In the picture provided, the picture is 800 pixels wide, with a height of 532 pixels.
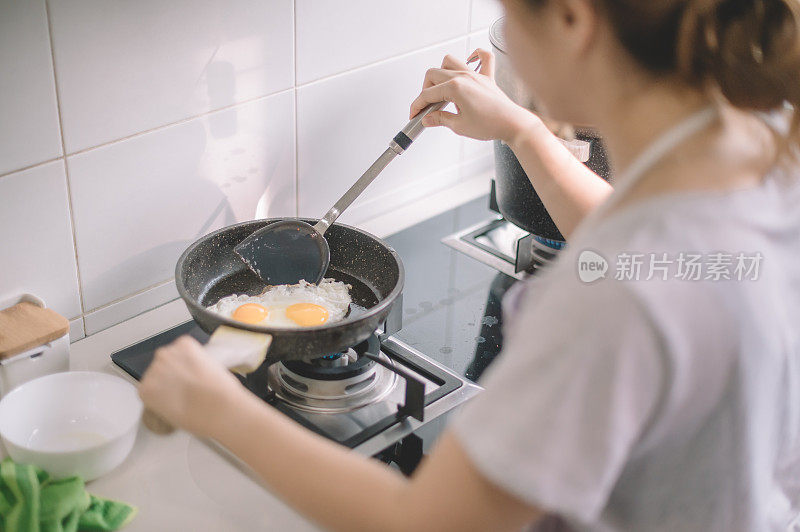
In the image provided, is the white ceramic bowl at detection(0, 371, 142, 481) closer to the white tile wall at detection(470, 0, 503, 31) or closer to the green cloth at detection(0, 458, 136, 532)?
the green cloth at detection(0, 458, 136, 532)

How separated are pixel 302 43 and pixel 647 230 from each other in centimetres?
86

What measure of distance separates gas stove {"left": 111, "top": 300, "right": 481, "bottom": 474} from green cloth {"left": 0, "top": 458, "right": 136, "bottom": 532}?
0.23 meters

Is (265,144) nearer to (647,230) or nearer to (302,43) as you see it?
(302,43)

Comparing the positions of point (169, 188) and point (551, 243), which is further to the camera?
point (551, 243)

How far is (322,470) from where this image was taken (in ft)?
2.20

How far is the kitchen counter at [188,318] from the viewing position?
93 cm

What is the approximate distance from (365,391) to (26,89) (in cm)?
56

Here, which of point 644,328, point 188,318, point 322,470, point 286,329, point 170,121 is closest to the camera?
point 644,328

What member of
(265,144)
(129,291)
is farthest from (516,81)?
(129,291)

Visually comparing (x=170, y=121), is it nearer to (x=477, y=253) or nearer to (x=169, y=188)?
(x=169, y=188)

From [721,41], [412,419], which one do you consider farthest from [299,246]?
[721,41]

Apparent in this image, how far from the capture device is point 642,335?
534 millimetres

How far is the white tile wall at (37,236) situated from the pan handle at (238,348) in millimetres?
301

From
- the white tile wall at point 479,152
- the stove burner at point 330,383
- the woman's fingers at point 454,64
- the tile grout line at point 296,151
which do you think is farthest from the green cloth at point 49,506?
the white tile wall at point 479,152
